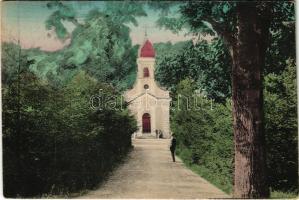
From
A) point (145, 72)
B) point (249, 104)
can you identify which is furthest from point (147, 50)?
point (249, 104)

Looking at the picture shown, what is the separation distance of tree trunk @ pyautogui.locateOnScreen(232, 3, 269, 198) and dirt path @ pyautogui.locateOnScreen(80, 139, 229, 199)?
36 centimetres

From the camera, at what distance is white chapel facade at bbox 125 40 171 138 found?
647 cm

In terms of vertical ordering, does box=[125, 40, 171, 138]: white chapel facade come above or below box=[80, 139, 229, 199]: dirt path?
above

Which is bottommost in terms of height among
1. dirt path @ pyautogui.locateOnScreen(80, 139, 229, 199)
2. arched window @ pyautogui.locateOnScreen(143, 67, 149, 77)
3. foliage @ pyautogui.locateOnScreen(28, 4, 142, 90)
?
dirt path @ pyautogui.locateOnScreen(80, 139, 229, 199)

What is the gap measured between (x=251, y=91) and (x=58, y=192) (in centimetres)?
241

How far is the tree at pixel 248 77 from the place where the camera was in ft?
20.2

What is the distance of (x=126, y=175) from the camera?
21.2ft

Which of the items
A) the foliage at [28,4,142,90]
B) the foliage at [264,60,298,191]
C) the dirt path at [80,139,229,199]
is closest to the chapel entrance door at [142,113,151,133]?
the dirt path at [80,139,229,199]

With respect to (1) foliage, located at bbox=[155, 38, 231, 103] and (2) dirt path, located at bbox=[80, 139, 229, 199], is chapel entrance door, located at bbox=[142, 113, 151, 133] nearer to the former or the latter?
(2) dirt path, located at bbox=[80, 139, 229, 199]

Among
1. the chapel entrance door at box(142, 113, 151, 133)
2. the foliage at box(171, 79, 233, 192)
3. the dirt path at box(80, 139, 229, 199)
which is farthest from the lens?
the chapel entrance door at box(142, 113, 151, 133)

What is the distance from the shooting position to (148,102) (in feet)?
21.5

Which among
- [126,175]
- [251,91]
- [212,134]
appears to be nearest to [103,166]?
[126,175]

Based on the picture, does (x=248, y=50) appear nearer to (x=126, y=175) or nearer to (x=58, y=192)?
(x=126, y=175)

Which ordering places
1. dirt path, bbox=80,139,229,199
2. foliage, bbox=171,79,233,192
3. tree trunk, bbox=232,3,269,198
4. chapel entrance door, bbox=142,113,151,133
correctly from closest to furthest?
tree trunk, bbox=232,3,269,198 < dirt path, bbox=80,139,229,199 < foliage, bbox=171,79,233,192 < chapel entrance door, bbox=142,113,151,133
